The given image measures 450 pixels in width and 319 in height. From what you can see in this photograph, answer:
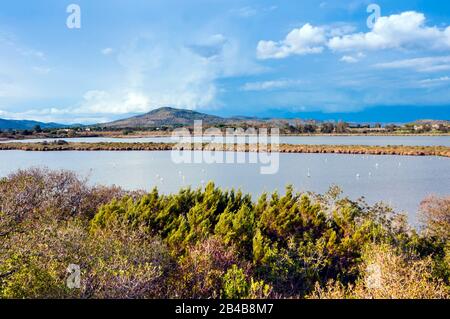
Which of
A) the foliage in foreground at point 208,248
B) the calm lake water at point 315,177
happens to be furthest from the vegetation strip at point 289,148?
the foliage in foreground at point 208,248

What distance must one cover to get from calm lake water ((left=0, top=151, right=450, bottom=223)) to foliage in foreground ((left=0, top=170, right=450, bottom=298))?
9716 millimetres

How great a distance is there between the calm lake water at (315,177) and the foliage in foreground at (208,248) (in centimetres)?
972

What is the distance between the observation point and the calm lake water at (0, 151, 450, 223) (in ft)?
141

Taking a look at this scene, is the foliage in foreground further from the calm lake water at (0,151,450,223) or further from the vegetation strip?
the vegetation strip

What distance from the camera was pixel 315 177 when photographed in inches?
2110

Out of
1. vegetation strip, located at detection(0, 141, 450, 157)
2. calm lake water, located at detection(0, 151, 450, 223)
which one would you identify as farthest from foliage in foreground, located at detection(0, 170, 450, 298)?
vegetation strip, located at detection(0, 141, 450, 157)

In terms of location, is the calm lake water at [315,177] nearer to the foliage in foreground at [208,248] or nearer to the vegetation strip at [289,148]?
the foliage in foreground at [208,248]

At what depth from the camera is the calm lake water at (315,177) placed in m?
43.0

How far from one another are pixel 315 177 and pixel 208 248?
40.2 metres

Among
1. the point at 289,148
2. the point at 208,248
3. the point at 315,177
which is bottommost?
the point at 315,177

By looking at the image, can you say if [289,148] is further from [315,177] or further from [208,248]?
[208,248]

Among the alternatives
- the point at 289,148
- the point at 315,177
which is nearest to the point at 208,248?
the point at 315,177
